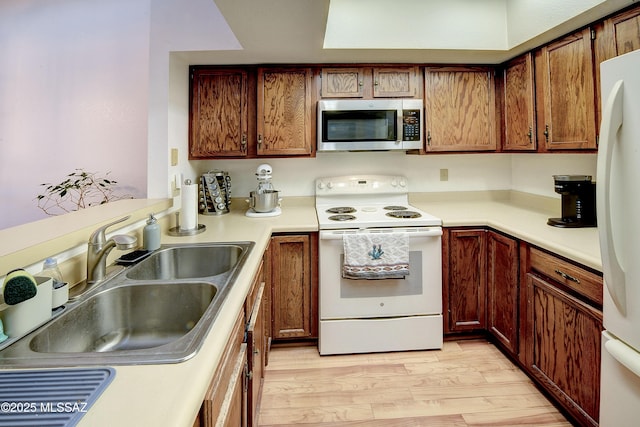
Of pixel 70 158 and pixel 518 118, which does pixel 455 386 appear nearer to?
pixel 518 118

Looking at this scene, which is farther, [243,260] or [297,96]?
[297,96]

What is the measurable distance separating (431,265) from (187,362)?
186 cm

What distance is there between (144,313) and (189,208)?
2.92 ft

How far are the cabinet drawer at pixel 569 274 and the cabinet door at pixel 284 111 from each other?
1.62 m

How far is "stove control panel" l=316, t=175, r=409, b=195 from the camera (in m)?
2.84

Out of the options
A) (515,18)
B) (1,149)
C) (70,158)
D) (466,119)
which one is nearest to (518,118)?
(466,119)

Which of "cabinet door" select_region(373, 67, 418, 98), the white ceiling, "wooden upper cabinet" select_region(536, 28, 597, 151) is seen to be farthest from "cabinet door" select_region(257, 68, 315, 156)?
"wooden upper cabinet" select_region(536, 28, 597, 151)

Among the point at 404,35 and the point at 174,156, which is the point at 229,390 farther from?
the point at 404,35

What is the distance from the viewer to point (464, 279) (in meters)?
2.36

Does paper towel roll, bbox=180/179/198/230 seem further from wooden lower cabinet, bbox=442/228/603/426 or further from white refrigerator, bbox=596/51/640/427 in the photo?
white refrigerator, bbox=596/51/640/427

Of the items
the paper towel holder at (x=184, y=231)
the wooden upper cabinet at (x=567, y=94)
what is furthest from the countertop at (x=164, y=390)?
the wooden upper cabinet at (x=567, y=94)

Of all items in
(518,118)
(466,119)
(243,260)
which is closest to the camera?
(243,260)

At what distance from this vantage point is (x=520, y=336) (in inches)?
79.5

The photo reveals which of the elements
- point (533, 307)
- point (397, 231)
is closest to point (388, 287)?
point (397, 231)
